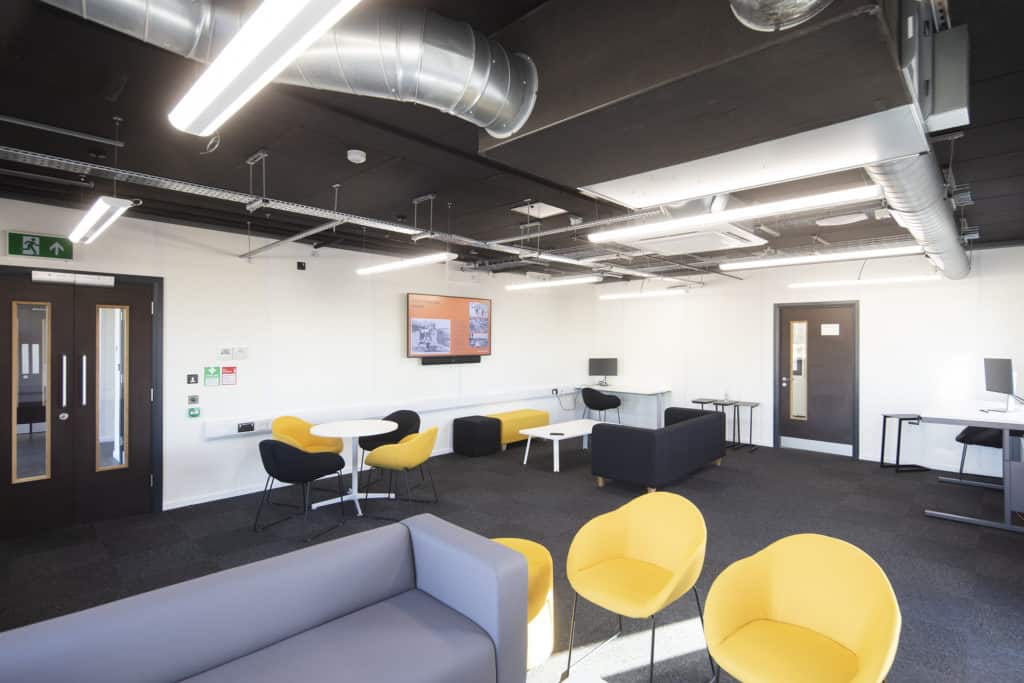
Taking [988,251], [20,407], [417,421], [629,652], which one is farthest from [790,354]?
[20,407]

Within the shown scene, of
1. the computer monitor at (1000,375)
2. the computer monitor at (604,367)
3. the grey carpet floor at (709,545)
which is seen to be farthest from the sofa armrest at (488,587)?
the computer monitor at (604,367)

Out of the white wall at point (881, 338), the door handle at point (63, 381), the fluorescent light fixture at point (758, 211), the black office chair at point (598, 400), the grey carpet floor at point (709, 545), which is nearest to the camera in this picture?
the grey carpet floor at point (709, 545)

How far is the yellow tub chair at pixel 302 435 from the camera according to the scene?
217 inches

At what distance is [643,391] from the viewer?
8516 mm

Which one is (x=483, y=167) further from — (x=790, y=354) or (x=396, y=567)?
(x=790, y=354)

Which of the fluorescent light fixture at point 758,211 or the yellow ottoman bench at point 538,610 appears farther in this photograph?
the fluorescent light fixture at point 758,211

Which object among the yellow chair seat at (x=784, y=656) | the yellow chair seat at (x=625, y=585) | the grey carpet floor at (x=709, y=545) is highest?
the yellow chair seat at (x=625, y=585)

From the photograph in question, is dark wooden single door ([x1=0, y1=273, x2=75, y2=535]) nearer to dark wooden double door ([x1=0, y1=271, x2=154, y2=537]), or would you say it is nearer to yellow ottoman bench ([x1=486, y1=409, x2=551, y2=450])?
dark wooden double door ([x1=0, y1=271, x2=154, y2=537])

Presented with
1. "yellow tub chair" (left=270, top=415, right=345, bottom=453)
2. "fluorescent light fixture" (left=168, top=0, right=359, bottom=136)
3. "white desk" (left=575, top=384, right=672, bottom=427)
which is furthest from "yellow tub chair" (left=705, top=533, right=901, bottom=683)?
"white desk" (left=575, top=384, right=672, bottom=427)

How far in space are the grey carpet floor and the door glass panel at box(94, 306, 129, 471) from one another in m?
0.68

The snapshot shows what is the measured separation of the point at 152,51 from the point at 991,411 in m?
7.45

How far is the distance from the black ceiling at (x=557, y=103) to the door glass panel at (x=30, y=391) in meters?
1.11

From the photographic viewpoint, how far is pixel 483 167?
12.6ft

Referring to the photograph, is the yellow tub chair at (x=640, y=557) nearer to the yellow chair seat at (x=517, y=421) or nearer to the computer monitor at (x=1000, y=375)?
the yellow chair seat at (x=517, y=421)
